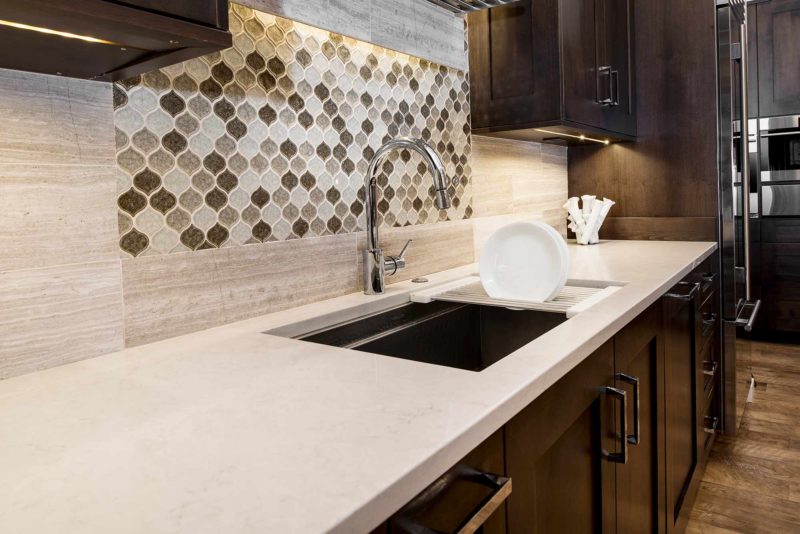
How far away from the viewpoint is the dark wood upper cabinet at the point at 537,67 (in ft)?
6.76

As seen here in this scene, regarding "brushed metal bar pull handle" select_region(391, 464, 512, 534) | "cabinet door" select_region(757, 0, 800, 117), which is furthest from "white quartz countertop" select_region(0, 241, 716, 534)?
"cabinet door" select_region(757, 0, 800, 117)

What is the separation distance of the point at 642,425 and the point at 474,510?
0.92 m

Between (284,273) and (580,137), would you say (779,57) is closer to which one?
(580,137)

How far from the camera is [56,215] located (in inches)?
39.2

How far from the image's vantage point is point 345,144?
63.0 inches

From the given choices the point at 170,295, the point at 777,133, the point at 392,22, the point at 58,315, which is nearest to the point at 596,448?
the point at 170,295

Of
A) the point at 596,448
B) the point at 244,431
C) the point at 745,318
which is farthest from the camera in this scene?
the point at 745,318

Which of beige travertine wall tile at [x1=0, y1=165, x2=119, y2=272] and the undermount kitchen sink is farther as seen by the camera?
the undermount kitchen sink

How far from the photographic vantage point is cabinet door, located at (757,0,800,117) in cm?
395

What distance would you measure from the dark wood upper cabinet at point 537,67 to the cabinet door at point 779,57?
2340 mm

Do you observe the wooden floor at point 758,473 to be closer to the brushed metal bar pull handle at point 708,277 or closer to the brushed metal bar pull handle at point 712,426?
the brushed metal bar pull handle at point 712,426

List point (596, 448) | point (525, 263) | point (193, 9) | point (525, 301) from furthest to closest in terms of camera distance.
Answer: point (525, 263) < point (525, 301) < point (596, 448) < point (193, 9)

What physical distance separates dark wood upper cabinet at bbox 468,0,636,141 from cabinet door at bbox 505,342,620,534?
114cm

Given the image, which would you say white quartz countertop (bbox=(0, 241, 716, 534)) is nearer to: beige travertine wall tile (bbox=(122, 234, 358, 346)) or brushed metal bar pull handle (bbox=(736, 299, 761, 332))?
beige travertine wall tile (bbox=(122, 234, 358, 346))
